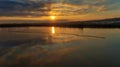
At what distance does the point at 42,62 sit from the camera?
19875 millimetres

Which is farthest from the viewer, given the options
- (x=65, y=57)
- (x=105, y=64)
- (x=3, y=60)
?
(x=65, y=57)

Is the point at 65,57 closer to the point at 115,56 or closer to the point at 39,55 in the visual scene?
the point at 39,55

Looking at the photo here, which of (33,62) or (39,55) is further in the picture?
(39,55)

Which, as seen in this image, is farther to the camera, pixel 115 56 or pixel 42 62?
pixel 115 56

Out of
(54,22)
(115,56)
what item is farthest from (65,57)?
(54,22)

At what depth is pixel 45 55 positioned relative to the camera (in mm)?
22703

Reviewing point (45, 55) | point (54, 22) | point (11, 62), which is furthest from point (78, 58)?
point (54, 22)

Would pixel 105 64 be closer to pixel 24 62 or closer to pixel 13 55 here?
pixel 24 62

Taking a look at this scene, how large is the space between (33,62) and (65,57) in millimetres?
3110

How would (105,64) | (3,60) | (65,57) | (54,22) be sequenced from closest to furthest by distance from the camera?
(105,64) < (3,60) < (65,57) < (54,22)

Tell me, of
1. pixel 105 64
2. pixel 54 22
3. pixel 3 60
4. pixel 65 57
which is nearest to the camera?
pixel 105 64

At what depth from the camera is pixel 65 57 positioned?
860 inches

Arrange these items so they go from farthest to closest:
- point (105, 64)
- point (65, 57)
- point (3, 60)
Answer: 1. point (65, 57)
2. point (3, 60)
3. point (105, 64)

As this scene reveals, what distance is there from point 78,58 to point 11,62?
5.23m
